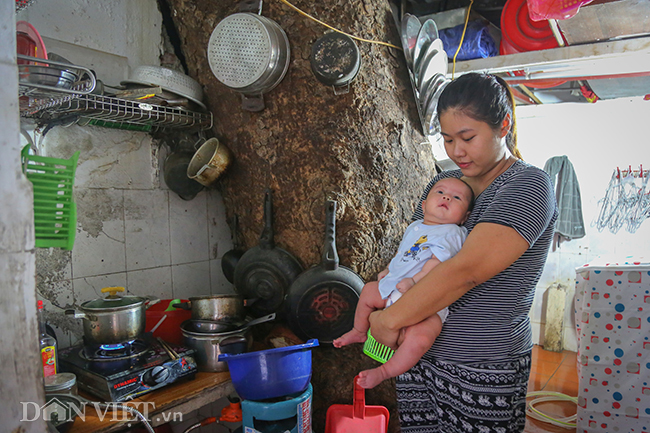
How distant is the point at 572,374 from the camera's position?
11.5 ft

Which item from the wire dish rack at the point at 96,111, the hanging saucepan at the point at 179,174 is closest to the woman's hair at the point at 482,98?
the wire dish rack at the point at 96,111

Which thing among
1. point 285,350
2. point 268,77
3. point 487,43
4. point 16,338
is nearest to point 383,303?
point 285,350

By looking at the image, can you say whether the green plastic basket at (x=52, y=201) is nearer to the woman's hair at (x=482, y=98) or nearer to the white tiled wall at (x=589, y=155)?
the woman's hair at (x=482, y=98)

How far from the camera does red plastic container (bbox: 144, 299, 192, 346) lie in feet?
6.31

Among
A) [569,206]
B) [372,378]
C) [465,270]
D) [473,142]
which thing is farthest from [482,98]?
[569,206]

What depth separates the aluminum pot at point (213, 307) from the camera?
5.99ft

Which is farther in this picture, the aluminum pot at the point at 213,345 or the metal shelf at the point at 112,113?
the aluminum pot at the point at 213,345

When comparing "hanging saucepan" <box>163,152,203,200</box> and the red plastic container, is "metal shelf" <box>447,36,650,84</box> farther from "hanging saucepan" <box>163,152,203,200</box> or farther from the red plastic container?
the red plastic container

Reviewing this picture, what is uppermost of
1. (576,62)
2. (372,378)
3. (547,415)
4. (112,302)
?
(576,62)

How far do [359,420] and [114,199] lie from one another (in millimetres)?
1554

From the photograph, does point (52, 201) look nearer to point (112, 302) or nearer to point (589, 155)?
point (112, 302)

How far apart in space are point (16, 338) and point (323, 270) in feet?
3.92

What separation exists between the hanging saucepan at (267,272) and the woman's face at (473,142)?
1072 millimetres

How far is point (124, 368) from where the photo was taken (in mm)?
1549
